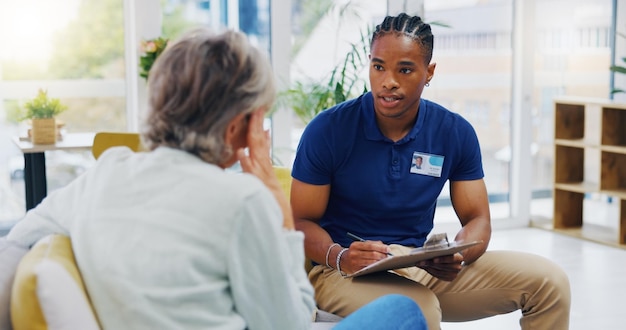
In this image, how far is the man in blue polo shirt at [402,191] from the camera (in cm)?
275

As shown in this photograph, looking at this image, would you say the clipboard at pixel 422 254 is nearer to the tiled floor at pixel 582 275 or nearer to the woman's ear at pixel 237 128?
the woman's ear at pixel 237 128

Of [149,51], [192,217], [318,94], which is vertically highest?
[149,51]

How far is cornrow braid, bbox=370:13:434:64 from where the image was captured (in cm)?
284

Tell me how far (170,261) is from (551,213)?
5.51 meters

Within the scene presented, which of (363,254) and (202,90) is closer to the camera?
(202,90)

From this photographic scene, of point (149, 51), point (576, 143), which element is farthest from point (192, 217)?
point (576, 143)

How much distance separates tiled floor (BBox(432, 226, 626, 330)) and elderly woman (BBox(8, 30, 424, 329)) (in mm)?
2537

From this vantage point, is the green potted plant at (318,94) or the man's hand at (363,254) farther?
the green potted plant at (318,94)

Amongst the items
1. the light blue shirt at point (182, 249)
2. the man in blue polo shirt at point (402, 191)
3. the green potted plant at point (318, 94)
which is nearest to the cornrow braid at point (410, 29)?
the man in blue polo shirt at point (402, 191)

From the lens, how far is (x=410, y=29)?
9.32 ft

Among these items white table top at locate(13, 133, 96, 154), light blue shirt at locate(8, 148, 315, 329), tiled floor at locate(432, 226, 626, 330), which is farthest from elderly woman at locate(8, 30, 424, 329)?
white table top at locate(13, 133, 96, 154)

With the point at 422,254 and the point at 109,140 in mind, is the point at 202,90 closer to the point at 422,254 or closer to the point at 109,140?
the point at 422,254

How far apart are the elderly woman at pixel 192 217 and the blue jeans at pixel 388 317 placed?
0.20m

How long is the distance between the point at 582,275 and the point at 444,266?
8.76 ft
